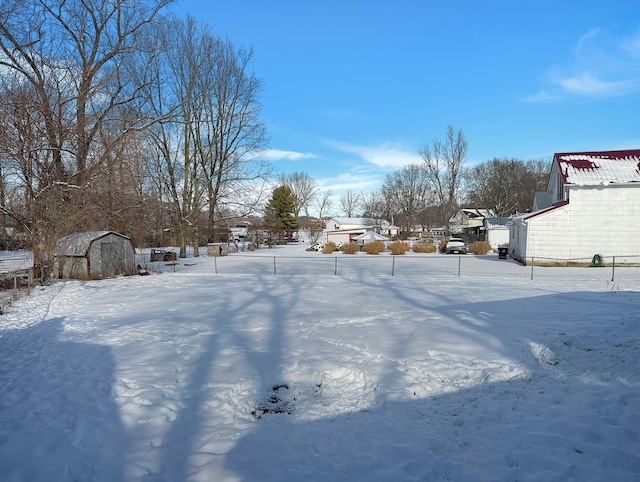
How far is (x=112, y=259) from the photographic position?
17969 millimetres

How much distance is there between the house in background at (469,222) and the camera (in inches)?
2252

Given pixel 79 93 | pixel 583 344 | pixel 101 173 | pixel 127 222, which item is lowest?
pixel 583 344

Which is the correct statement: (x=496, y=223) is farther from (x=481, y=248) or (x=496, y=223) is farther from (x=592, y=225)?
(x=592, y=225)

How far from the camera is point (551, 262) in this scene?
23.8 meters

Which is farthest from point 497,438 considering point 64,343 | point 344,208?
point 344,208

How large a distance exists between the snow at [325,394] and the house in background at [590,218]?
1545 cm

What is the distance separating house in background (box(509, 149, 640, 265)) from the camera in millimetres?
23172

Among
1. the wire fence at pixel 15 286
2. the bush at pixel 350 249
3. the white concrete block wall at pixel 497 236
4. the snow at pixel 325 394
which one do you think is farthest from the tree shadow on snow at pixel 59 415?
the white concrete block wall at pixel 497 236

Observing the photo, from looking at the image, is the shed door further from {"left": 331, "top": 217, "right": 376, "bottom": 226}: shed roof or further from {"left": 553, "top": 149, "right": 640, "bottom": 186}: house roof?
{"left": 331, "top": 217, "right": 376, "bottom": 226}: shed roof

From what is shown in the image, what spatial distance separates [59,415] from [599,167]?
96.8ft

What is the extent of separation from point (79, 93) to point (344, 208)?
289ft

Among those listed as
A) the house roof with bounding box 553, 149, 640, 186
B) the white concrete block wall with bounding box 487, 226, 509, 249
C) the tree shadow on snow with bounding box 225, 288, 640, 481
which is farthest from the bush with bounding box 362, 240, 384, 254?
the tree shadow on snow with bounding box 225, 288, 640, 481

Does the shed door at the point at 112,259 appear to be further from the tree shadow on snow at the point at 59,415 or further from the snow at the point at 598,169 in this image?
the snow at the point at 598,169

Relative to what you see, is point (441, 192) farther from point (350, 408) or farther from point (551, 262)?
point (350, 408)
